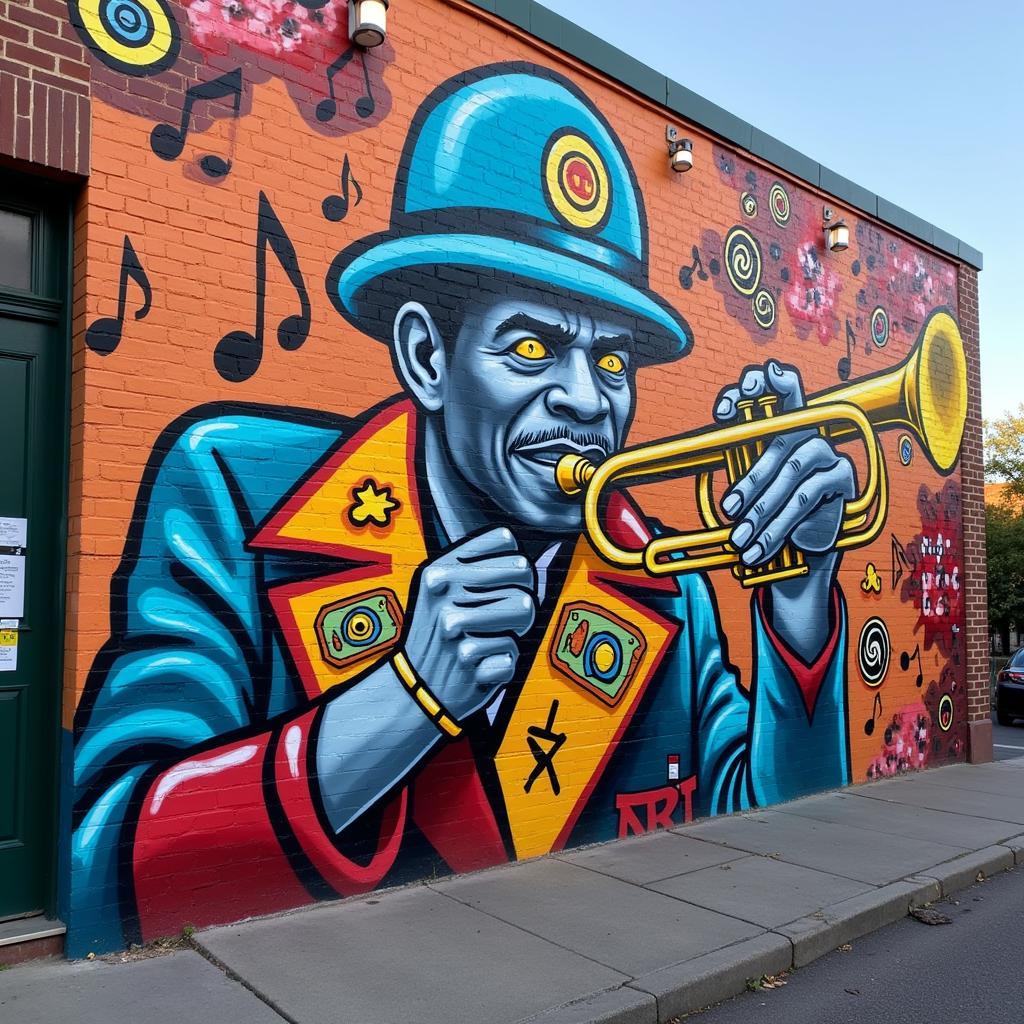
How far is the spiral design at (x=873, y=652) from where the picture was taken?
9484mm

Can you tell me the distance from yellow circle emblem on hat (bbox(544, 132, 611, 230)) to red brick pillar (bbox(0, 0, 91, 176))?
10.5ft

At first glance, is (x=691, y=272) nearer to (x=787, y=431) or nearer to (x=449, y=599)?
(x=787, y=431)

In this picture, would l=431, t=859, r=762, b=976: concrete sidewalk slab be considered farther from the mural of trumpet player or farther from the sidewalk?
the mural of trumpet player

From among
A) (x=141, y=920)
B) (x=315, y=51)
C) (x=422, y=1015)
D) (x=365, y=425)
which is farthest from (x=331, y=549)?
(x=315, y=51)

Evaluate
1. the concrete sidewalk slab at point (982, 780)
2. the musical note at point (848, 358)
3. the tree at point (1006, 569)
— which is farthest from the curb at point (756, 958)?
the tree at point (1006, 569)

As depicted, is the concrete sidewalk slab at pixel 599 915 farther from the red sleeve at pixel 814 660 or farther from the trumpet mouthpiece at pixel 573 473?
the red sleeve at pixel 814 660

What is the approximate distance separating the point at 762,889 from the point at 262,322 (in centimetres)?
437

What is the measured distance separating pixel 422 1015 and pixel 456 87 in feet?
17.6

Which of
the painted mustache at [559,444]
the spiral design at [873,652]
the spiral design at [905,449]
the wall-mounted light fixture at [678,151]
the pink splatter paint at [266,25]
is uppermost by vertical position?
Answer: the wall-mounted light fixture at [678,151]

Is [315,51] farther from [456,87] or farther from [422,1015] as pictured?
[422,1015]

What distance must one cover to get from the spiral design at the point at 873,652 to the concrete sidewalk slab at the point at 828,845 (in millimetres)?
2163

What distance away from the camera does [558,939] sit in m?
4.92

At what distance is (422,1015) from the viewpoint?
158 inches

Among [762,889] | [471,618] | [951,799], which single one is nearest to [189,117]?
[471,618]
